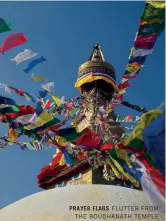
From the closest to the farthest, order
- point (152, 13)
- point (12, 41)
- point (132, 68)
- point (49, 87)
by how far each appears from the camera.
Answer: point (12, 41) → point (152, 13) → point (49, 87) → point (132, 68)

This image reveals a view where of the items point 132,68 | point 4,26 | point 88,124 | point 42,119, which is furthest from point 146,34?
point 88,124

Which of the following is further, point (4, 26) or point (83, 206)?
point (4, 26)

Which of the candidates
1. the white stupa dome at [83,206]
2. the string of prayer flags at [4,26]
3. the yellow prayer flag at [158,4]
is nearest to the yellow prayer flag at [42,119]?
the white stupa dome at [83,206]

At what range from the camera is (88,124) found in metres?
13.8

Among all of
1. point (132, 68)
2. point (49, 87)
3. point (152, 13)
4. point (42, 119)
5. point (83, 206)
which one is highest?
point (132, 68)

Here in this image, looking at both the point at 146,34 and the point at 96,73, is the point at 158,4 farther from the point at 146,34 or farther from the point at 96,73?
the point at 96,73

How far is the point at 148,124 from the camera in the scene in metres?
4.33

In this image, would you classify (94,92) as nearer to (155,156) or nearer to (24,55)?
(24,55)

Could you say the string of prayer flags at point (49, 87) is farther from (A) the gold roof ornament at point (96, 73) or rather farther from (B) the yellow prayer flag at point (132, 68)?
(A) the gold roof ornament at point (96, 73)

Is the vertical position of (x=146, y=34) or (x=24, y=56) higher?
(x=146, y=34)

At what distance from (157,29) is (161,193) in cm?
473

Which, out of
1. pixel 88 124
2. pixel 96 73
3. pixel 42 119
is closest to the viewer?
pixel 42 119

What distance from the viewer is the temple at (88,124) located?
11.7 meters

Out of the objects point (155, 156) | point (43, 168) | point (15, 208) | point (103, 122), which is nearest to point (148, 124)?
point (155, 156)
